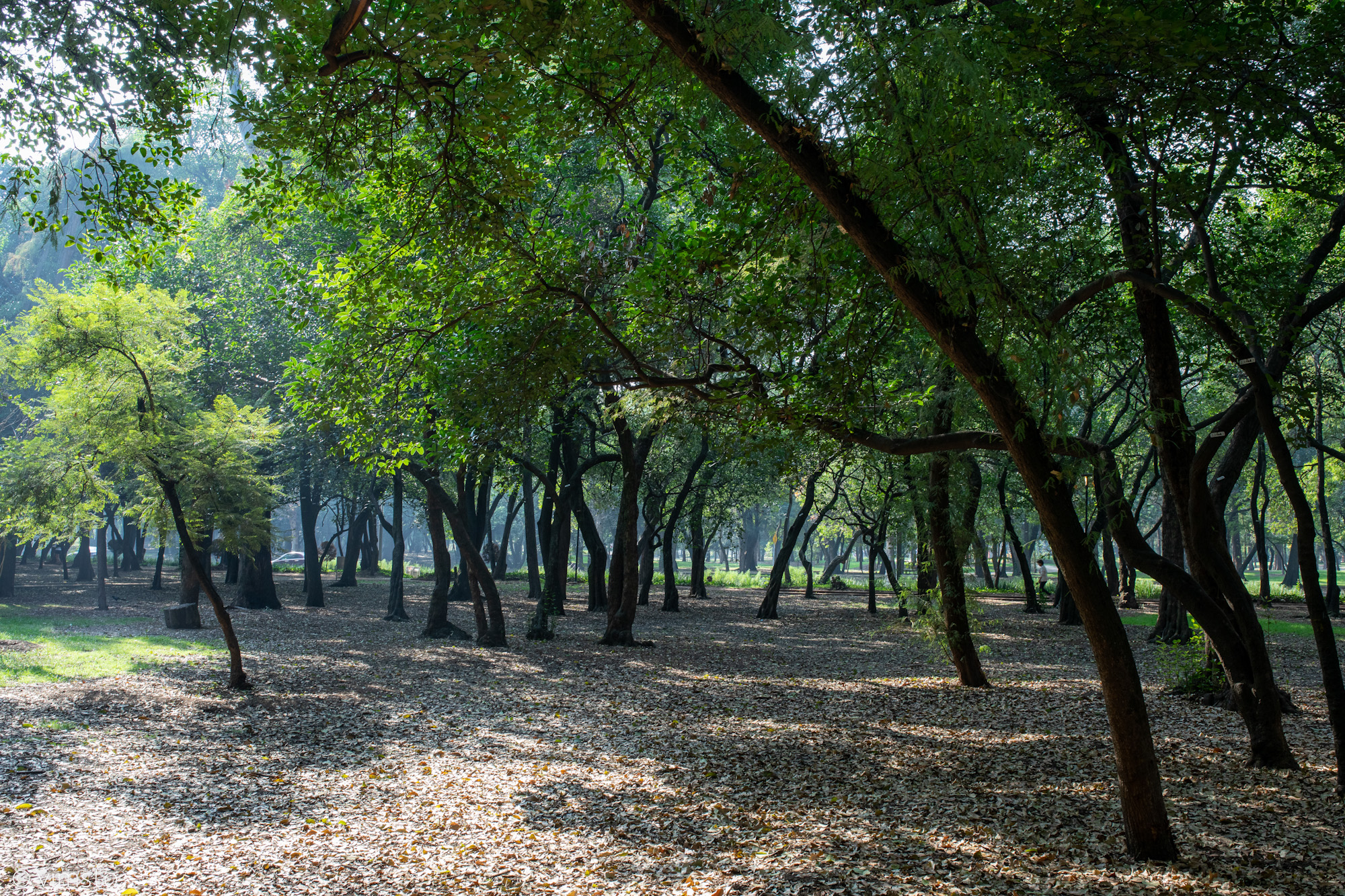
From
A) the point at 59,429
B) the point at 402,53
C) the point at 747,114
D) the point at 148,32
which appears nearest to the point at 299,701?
the point at 59,429

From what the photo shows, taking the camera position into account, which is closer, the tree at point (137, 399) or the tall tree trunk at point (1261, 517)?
A: the tree at point (137, 399)

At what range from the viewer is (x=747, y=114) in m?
4.37

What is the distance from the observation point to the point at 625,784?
270 inches

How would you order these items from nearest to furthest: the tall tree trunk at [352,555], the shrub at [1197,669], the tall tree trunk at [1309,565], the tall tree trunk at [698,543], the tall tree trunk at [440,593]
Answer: the tall tree trunk at [1309,565], the shrub at [1197,669], the tall tree trunk at [440,593], the tall tree trunk at [698,543], the tall tree trunk at [352,555]

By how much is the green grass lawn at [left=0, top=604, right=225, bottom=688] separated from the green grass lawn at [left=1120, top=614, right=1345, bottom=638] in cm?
→ 1843

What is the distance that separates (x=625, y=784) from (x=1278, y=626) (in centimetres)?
1872

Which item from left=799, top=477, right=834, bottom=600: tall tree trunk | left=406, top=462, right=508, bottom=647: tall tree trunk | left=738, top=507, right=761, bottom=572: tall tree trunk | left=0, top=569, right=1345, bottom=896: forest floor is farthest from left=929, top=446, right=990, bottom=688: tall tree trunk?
left=738, top=507, right=761, bottom=572: tall tree trunk

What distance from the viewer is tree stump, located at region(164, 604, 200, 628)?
722 inches

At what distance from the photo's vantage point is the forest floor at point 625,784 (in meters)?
4.84

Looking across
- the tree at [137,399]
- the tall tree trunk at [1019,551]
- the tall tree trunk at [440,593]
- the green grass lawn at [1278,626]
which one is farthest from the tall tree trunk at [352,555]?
the green grass lawn at [1278,626]

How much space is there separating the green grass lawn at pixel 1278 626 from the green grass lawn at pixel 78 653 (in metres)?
18.4

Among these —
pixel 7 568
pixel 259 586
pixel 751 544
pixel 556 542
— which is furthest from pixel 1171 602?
pixel 751 544

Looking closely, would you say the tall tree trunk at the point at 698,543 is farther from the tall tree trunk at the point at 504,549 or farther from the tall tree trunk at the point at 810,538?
the tall tree trunk at the point at 504,549

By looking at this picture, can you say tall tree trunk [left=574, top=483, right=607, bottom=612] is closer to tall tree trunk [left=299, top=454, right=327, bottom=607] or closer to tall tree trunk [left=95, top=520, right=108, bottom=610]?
tall tree trunk [left=299, top=454, right=327, bottom=607]
